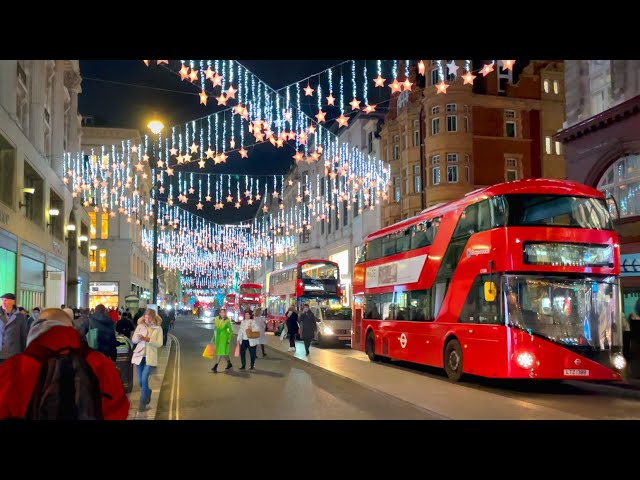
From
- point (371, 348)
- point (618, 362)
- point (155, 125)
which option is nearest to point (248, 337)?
point (371, 348)

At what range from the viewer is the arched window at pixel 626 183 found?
22.9 metres

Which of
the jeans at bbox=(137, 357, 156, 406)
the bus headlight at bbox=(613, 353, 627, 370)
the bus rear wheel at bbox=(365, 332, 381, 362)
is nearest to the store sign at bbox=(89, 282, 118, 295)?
the bus rear wheel at bbox=(365, 332, 381, 362)

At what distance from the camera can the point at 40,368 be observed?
4.17m

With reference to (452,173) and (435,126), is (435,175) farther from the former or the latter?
(435,126)

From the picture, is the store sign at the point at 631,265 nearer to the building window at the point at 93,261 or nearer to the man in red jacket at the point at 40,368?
the man in red jacket at the point at 40,368

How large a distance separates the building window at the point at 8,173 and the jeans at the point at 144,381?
14.4 m

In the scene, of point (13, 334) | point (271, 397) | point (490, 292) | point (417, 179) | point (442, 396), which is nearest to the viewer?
point (13, 334)

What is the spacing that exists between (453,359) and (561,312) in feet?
10.9

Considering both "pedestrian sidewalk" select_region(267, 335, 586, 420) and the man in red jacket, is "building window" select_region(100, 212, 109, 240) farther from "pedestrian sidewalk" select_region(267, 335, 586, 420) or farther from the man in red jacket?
the man in red jacket

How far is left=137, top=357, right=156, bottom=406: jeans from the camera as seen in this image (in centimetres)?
1191

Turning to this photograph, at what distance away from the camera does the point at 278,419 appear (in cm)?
1083

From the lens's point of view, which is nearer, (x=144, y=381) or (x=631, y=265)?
(x=144, y=381)
